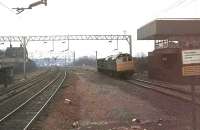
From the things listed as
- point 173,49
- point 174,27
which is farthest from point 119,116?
point 174,27

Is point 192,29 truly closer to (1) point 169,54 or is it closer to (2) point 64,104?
(1) point 169,54

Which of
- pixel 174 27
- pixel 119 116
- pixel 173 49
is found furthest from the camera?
pixel 174 27

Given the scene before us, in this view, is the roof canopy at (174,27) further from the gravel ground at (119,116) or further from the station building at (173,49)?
the gravel ground at (119,116)

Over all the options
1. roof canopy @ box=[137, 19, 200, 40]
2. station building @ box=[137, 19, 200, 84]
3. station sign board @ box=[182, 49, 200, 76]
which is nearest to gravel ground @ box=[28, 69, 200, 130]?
station building @ box=[137, 19, 200, 84]

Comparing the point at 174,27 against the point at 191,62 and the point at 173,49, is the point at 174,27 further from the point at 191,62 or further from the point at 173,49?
the point at 191,62

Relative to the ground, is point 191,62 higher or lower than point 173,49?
lower

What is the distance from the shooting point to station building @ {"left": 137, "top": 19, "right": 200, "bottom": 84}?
11.8 metres

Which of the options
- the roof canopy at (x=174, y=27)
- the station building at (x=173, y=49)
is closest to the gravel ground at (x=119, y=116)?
Answer: the station building at (x=173, y=49)

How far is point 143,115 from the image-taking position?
19.0 m

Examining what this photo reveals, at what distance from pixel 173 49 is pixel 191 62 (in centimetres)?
3570

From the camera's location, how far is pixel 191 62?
1177 cm

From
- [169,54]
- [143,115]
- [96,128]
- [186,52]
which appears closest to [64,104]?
[143,115]

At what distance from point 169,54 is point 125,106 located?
2693 centimetres

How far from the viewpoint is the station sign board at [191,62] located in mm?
11664
